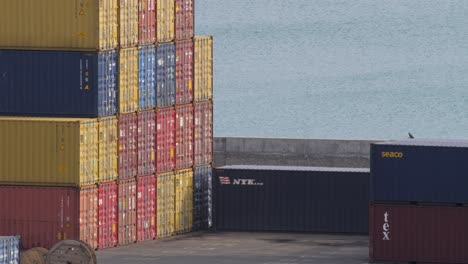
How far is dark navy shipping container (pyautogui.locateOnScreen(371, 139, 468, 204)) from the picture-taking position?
56.8 metres

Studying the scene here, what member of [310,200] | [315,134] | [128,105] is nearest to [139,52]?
[128,105]

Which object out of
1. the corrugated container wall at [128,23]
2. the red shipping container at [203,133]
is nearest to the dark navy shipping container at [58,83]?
the corrugated container wall at [128,23]

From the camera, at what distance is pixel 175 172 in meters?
67.6

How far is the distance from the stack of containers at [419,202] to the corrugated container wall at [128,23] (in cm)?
1290

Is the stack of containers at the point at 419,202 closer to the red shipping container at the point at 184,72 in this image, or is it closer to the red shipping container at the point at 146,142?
the red shipping container at the point at 146,142

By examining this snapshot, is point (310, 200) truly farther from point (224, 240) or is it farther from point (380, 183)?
point (380, 183)

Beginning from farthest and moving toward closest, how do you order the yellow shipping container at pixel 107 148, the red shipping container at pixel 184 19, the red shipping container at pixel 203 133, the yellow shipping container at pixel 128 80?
the red shipping container at pixel 203 133, the red shipping container at pixel 184 19, the yellow shipping container at pixel 128 80, the yellow shipping container at pixel 107 148

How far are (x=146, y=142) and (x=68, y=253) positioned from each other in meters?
13.2

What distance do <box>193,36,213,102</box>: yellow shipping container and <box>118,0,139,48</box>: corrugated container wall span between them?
18.4 ft

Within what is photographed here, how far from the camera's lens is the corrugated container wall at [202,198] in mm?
69875

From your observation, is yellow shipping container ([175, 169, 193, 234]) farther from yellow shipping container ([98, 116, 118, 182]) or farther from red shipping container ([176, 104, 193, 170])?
yellow shipping container ([98, 116, 118, 182])

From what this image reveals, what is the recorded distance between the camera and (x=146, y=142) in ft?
215

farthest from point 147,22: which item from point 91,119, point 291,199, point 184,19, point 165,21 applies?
point 291,199

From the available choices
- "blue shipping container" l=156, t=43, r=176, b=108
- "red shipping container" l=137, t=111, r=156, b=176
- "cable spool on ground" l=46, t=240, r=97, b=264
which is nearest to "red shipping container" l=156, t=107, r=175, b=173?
"red shipping container" l=137, t=111, r=156, b=176
